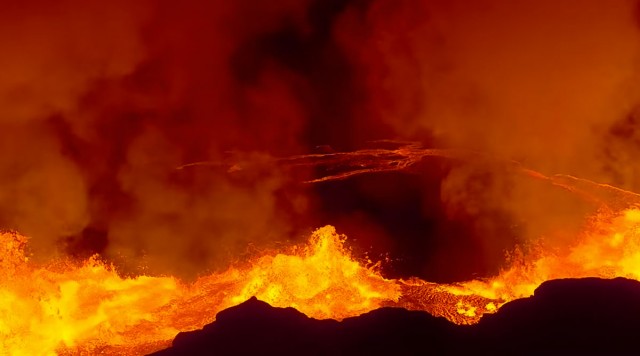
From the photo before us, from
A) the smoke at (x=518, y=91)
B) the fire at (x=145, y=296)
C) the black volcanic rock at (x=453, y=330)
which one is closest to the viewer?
the black volcanic rock at (x=453, y=330)

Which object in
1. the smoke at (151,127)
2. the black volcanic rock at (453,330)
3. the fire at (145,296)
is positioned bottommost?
the black volcanic rock at (453,330)

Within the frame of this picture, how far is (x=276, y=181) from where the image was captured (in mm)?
8062

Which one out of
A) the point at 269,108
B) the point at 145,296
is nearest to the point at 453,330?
the point at 145,296

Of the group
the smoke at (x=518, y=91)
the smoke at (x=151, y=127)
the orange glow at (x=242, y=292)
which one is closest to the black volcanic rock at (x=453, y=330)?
the orange glow at (x=242, y=292)

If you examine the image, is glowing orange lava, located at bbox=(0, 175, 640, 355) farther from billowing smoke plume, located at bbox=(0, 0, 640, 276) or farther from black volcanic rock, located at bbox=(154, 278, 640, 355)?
billowing smoke plume, located at bbox=(0, 0, 640, 276)

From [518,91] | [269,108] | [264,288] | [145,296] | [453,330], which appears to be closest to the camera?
[453,330]

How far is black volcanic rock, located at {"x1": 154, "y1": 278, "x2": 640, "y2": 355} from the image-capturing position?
5.58 metres

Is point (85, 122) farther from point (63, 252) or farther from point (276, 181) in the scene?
point (276, 181)

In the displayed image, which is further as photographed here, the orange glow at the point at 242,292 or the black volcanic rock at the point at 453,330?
the orange glow at the point at 242,292

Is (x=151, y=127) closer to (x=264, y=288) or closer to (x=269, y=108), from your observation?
(x=269, y=108)

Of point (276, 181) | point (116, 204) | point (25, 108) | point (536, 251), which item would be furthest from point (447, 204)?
point (25, 108)

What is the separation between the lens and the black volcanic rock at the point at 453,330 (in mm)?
5578

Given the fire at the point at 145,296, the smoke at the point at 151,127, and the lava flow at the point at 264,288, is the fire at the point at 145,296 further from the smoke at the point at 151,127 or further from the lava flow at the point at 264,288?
the smoke at the point at 151,127

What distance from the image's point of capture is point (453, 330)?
5734 mm
